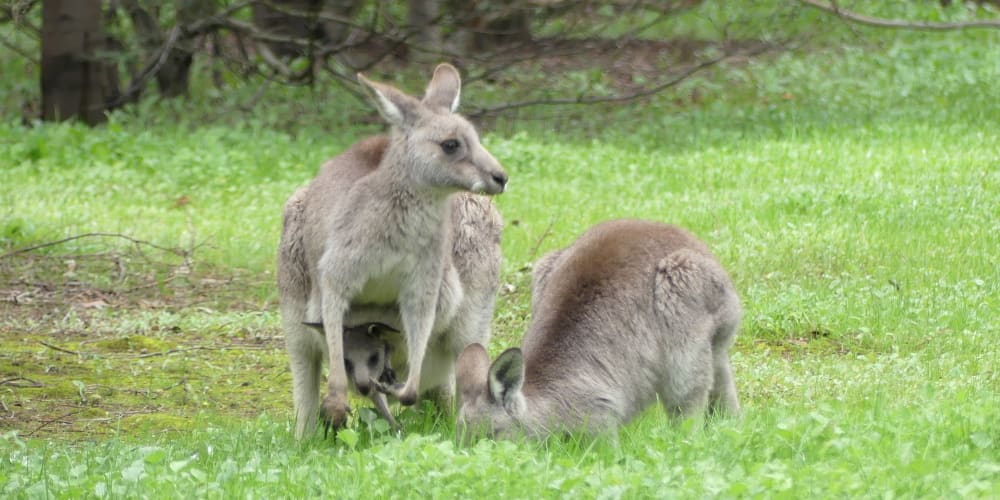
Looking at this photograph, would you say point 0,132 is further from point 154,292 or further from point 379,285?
point 379,285

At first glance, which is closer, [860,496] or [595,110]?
[860,496]

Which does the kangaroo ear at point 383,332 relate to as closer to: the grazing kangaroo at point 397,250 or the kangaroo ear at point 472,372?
the grazing kangaroo at point 397,250

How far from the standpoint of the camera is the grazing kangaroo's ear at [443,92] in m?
6.43

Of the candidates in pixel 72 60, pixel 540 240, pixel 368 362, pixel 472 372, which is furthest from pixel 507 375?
pixel 72 60

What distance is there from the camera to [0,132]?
14859 mm

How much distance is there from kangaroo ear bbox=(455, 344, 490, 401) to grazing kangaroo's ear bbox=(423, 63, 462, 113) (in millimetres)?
1226

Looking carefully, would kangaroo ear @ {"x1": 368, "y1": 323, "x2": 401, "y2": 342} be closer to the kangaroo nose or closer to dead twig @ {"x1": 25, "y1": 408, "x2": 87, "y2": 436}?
the kangaroo nose

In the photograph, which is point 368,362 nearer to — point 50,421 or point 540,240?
point 50,421

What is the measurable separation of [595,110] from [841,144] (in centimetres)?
431

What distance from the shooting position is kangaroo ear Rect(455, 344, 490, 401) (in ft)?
18.5

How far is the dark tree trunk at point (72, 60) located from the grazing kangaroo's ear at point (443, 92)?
32.4ft

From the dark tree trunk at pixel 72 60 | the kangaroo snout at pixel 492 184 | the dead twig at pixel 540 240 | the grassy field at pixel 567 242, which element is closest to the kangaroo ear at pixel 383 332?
the grassy field at pixel 567 242

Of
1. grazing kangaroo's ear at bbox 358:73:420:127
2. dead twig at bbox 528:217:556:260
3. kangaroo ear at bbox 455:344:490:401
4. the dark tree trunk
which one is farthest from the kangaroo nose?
the dark tree trunk

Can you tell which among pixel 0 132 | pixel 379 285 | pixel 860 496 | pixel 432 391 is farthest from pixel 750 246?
pixel 0 132
